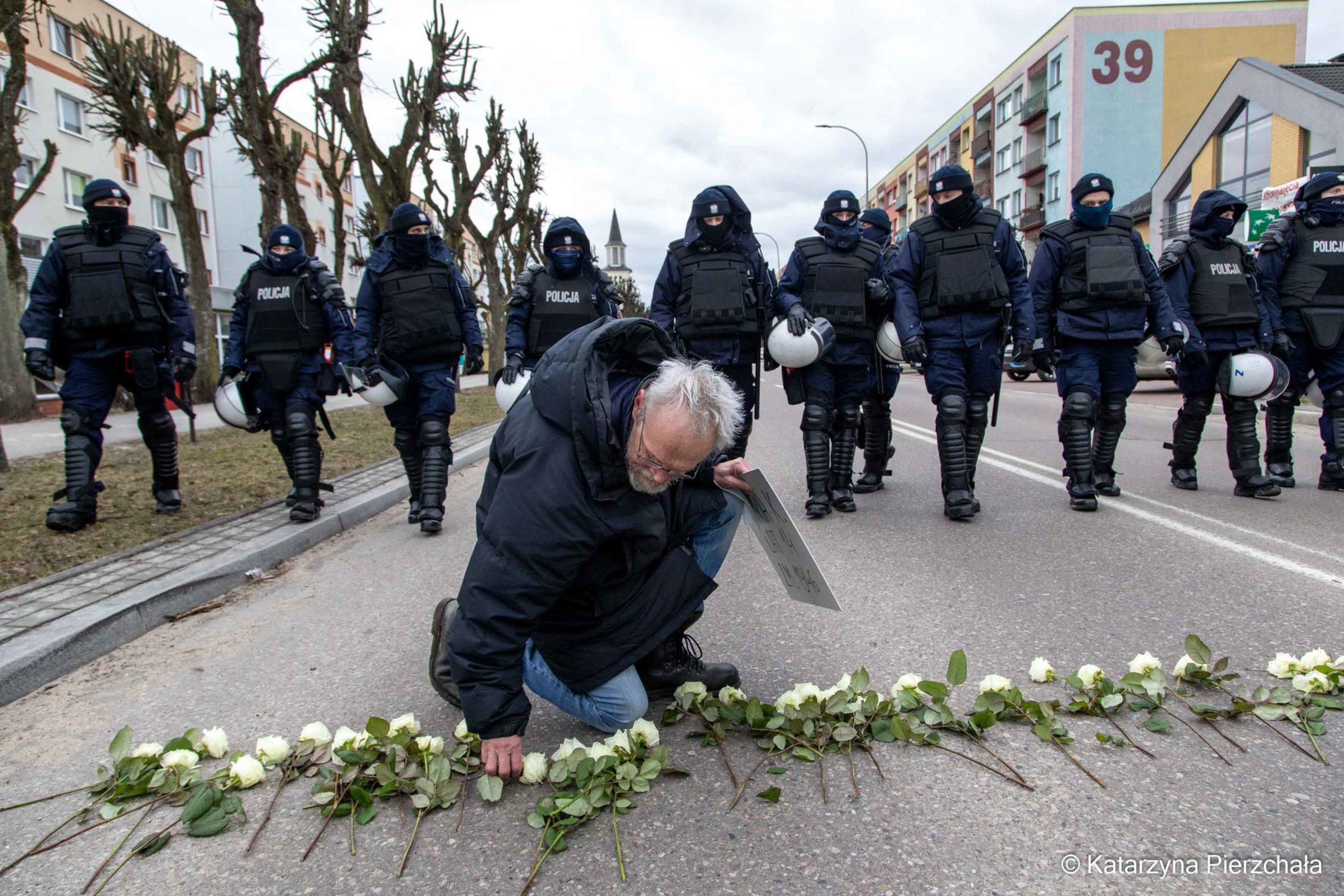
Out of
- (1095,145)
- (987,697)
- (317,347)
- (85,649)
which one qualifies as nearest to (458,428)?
(317,347)

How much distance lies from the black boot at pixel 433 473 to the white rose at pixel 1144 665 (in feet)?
14.8

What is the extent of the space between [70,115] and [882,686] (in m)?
37.5

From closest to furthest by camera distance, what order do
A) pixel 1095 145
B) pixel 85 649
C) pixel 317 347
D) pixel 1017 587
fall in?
pixel 85 649 < pixel 1017 587 < pixel 317 347 < pixel 1095 145

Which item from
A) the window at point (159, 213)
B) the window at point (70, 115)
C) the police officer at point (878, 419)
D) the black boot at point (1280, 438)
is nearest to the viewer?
the police officer at point (878, 419)

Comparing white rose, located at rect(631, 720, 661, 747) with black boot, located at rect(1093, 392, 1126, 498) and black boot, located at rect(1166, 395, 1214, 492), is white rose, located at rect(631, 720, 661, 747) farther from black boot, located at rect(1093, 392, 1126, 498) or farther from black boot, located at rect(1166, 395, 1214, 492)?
black boot, located at rect(1166, 395, 1214, 492)

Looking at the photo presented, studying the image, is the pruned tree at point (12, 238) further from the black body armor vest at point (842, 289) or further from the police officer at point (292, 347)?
the black body armor vest at point (842, 289)

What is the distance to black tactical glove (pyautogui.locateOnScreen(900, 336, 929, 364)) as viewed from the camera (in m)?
5.80

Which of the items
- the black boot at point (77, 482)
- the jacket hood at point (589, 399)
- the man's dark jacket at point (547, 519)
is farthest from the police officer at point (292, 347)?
the jacket hood at point (589, 399)

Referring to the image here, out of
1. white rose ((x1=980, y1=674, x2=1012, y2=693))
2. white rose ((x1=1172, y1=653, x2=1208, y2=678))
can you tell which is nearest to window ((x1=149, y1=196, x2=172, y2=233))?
white rose ((x1=980, y1=674, x2=1012, y2=693))

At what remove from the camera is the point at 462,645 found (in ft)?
7.50

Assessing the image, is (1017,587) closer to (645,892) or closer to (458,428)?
(645,892)

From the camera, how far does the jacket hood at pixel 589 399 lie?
90.2 inches

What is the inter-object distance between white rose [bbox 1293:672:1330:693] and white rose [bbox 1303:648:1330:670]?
7cm

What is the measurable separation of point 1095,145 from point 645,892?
164ft
